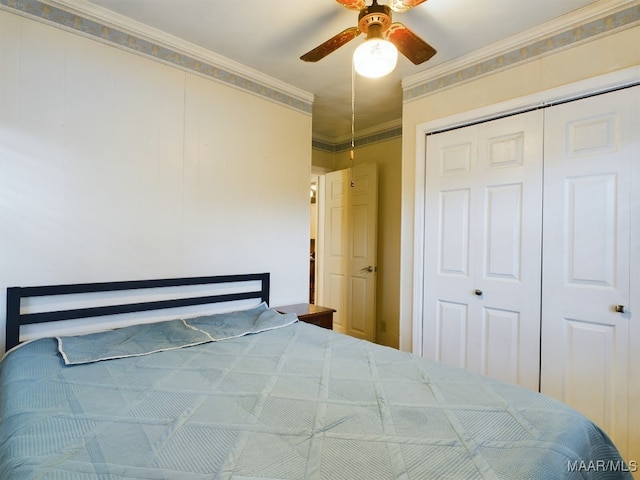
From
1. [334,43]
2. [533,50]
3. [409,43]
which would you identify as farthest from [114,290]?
[533,50]

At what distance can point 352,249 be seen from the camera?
397 cm

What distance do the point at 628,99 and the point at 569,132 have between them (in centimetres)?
28

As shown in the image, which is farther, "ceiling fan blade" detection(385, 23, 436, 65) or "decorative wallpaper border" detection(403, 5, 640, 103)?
"decorative wallpaper border" detection(403, 5, 640, 103)

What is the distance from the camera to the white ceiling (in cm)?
185

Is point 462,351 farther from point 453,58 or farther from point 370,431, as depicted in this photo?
point 453,58

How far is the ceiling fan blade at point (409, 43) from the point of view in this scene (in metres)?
1.56

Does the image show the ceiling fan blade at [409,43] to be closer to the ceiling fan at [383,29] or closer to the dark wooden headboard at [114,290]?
the ceiling fan at [383,29]

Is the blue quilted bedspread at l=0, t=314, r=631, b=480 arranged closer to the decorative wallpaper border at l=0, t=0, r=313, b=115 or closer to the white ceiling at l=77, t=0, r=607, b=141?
the decorative wallpaper border at l=0, t=0, r=313, b=115

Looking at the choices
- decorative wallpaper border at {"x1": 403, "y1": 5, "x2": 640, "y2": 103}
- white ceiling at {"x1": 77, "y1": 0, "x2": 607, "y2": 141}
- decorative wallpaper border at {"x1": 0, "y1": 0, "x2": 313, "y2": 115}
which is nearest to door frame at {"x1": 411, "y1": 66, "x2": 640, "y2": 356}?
decorative wallpaper border at {"x1": 403, "y1": 5, "x2": 640, "y2": 103}

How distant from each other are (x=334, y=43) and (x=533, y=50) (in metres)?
1.37

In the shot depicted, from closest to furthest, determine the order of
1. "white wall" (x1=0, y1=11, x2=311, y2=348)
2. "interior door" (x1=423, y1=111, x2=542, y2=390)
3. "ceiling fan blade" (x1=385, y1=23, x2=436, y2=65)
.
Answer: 1. "ceiling fan blade" (x1=385, y1=23, x2=436, y2=65)
2. "white wall" (x1=0, y1=11, x2=311, y2=348)
3. "interior door" (x1=423, y1=111, x2=542, y2=390)

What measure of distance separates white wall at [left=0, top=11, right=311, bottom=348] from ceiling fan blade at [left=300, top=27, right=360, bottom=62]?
1.01 metres

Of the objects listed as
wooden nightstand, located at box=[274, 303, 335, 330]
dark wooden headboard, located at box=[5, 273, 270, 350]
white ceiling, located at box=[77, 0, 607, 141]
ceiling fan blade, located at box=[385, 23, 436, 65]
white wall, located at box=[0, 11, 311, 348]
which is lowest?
wooden nightstand, located at box=[274, 303, 335, 330]

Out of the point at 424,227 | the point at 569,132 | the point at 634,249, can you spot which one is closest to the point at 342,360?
the point at 424,227
